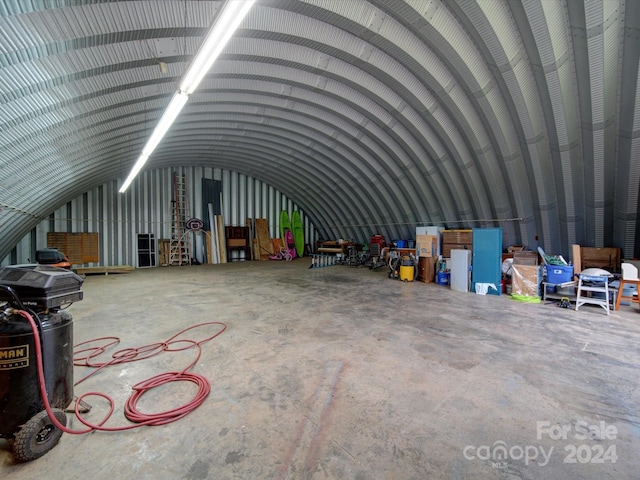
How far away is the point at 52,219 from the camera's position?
10039 mm

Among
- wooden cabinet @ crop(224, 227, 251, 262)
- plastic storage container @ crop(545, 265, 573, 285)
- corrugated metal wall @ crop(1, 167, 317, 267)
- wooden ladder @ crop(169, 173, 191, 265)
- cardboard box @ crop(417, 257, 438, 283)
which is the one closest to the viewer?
plastic storage container @ crop(545, 265, 573, 285)

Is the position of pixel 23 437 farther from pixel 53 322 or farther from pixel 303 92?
pixel 303 92

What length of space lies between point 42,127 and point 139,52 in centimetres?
229

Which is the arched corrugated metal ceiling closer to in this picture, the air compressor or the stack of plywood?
the air compressor

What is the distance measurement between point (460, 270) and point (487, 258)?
70cm

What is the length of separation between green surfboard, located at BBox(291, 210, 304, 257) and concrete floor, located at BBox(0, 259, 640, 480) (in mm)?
12092

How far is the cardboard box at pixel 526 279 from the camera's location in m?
5.86

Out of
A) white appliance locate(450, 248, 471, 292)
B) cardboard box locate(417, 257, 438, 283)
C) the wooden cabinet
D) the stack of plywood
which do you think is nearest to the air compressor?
white appliance locate(450, 248, 471, 292)

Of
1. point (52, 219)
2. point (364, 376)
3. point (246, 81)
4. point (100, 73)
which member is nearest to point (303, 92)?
point (246, 81)

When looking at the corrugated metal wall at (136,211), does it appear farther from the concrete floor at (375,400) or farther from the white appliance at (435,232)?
the white appliance at (435,232)

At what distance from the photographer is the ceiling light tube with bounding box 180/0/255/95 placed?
7.50 ft

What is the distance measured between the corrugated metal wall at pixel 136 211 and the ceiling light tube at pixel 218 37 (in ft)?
34.4

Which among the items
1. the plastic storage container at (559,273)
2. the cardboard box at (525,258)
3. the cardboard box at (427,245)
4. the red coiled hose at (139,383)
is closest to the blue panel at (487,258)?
the cardboard box at (525,258)

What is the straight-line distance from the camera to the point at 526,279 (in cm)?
596
